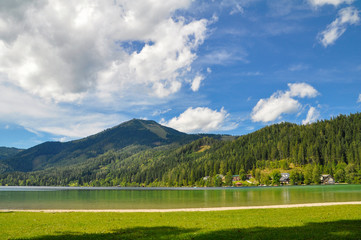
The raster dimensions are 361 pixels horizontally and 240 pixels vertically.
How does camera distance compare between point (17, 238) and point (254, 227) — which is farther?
point (254, 227)

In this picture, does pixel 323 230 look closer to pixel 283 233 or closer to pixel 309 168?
pixel 283 233

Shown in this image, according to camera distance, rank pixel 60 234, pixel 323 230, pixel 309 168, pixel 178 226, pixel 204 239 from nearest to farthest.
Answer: pixel 204 239 < pixel 323 230 < pixel 60 234 < pixel 178 226 < pixel 309 168

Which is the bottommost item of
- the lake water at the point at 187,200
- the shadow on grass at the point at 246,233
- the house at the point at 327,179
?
the house at the point at 327,179

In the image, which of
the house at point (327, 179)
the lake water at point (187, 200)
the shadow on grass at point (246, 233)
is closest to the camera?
the shadow on grass at point (246, 233)

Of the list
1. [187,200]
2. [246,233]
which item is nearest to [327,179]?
[187,200]

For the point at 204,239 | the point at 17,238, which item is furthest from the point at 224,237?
the point at 17,238

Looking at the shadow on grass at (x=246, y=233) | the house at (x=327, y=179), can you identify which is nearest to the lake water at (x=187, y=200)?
the shadow on grass at (x=246, y=233)

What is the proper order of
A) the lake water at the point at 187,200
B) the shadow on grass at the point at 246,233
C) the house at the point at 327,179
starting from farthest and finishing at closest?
1. the house at the point at 327,179
2. the lake water at the point at 187,200
3. the shadow on grass at the point at 246,233

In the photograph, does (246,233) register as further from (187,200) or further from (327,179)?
(327,179)

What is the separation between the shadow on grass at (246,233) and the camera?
19250mm

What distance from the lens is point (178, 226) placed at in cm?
2580

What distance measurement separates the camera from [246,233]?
21094 mm

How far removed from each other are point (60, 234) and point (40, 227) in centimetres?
595

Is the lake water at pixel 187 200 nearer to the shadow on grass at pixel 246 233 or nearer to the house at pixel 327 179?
the shadow on grass at pixel 246 233
